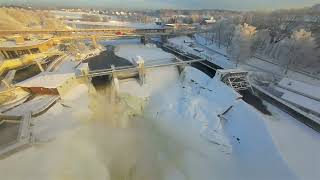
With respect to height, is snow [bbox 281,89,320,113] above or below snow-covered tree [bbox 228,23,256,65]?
below

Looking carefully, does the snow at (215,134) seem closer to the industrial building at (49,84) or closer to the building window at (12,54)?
the industrial building at (49,84)

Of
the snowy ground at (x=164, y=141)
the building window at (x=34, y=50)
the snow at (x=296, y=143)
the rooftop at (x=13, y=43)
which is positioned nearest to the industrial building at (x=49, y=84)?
the snowy ground at (x=164, y=141)

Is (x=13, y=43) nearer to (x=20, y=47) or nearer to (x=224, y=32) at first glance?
(x=20, y=47)

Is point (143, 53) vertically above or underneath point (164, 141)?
above

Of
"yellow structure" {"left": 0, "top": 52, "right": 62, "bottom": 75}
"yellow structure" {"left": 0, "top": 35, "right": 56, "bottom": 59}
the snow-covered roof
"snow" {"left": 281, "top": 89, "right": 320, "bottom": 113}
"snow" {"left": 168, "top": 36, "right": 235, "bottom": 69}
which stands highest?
"yellow structure" {"left": 0, "top": 35, "right": 56, "bottom": 59}

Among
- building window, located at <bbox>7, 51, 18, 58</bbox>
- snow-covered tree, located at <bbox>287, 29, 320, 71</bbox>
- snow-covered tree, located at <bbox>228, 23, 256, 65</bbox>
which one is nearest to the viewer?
snow-covered tree, located at <bbox>287, 29, 320, 71</bbox>

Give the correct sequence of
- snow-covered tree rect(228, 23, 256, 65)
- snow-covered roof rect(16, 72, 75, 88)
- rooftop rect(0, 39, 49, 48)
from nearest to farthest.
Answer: snow-covered roof rect(16, 72, 75, 88)
snow-covered tree rect(228, 23, 256, 65)
rooftop rect(0, 39, 49, 48)

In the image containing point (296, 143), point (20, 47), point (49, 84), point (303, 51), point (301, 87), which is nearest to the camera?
point (296, 143)

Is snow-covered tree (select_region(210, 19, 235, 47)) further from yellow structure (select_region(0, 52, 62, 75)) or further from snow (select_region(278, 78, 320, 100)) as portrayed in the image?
→ yellow structure (select_region(0, 52, 62, 75))

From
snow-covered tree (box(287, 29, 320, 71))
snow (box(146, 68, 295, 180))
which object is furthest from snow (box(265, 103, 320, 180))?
snow-covered tree (box(287, 29, 320, 71))

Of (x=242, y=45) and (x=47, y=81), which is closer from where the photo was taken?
(x=47, y=81)

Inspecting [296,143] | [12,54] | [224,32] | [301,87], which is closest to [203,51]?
[224,32]
